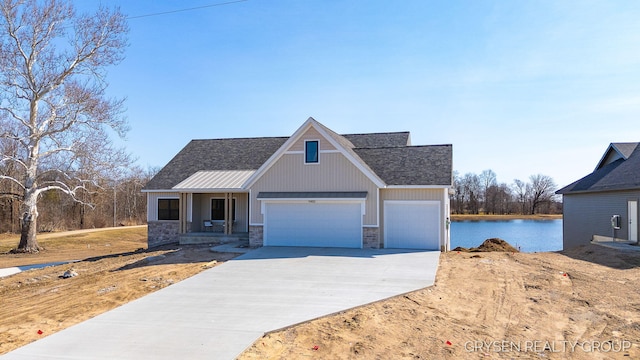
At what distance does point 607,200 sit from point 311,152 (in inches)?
568

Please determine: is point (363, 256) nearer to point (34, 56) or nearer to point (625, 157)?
point (625, 157)

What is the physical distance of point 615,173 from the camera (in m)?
21.0

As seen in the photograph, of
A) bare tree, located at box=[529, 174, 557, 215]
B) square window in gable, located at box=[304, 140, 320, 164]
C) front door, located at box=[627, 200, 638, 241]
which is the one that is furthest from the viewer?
bare tree, located at box=[529, 174, 557, 215]

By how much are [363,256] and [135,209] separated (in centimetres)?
4993

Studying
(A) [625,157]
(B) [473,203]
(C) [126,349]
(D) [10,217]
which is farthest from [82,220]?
(B) [473,203]

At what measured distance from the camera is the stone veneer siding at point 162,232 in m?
22.4

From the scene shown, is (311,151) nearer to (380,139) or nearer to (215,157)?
(380,139)

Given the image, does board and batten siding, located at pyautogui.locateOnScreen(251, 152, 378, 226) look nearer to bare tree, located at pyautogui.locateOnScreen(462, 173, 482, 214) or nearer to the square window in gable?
the square window in gable

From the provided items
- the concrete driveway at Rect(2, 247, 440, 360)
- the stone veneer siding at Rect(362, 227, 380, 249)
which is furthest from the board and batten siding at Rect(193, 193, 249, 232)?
the stone veneer siding at Rect(362, 227, 380, 249)

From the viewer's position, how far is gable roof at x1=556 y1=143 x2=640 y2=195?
60.7 feet

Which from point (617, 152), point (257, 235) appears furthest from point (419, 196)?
point (617, 152)

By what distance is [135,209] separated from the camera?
57688mm

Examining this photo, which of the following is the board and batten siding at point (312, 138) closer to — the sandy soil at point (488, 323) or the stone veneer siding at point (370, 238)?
the stone veneer siding at point (370, 238)

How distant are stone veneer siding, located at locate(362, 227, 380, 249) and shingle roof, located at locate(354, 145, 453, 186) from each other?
2.03m
